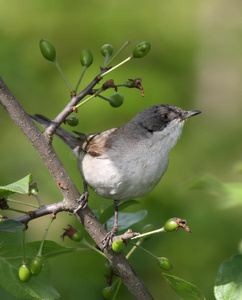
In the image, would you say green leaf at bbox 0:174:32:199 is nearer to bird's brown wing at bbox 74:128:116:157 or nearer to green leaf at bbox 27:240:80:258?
green leaf at bbox 27:240:80:258

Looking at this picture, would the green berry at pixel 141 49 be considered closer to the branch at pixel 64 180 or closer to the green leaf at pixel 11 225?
the branch at pixel 64 180

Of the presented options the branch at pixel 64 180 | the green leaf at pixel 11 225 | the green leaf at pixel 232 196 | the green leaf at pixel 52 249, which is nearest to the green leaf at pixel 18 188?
the green leaf at pixel 11 225

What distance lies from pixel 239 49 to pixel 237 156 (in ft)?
7.56

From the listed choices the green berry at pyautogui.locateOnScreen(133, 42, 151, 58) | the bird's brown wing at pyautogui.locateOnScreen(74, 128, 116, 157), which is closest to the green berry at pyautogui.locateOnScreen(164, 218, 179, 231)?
the green berry at pyautogui.locateOnScreen(133, 42, 151, 58)

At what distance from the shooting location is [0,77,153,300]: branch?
6.41 feet

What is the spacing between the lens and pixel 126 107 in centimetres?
466

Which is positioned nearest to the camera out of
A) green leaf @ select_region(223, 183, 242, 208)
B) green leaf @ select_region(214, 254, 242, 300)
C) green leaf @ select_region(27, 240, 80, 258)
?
green leaf @ select_region(223, 183, 242, 208)

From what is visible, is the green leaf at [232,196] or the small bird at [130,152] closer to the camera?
the green leaf at [232,196]

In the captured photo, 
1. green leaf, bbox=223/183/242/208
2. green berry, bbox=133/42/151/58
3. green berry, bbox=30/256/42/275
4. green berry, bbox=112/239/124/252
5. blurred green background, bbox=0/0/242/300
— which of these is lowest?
blurred green background, bbox=0/0/242/300

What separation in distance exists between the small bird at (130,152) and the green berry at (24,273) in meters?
1.06

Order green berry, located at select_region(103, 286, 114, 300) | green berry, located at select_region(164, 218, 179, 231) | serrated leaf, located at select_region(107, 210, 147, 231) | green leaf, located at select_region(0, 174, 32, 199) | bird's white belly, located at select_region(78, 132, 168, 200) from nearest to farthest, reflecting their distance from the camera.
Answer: green leaf, located at select_region(0, 174, 32, 199), green berry, located at select_region(164, 218, 179, 231), green berry, located at select_region(103, 286, 114, 300), serrated leaf, located at select_region(107, 210, 147, 231), bird's white belly, located at select_region(78, 132, 168, 200)

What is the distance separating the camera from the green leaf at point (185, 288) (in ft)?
5.96

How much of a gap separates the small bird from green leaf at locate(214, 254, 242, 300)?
119cm

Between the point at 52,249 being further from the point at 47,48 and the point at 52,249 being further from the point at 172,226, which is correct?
the point at 47,48
